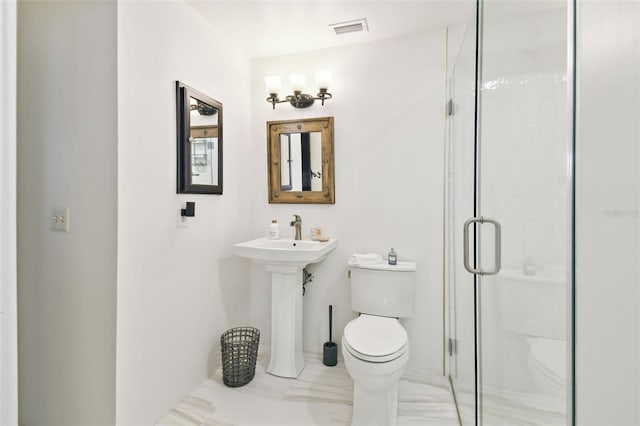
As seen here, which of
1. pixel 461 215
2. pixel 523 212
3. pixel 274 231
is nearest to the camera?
pixel 523 212

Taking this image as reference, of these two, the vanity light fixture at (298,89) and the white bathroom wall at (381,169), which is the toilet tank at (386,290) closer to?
the white bathroom wall at (381,169)

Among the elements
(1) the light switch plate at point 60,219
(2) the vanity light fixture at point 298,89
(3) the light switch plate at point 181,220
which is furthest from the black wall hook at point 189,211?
(2) the vanity light fixture at point 298,89

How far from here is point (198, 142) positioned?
1.97 metres

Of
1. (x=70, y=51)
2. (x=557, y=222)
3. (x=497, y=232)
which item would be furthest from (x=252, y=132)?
(x=557, y=222)

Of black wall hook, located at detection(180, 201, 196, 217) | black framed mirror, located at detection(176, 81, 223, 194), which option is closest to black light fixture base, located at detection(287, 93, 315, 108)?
black framed mirror, located at detection(176, 81, 223, 194)

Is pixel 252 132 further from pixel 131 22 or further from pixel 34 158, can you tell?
pixel 34 158

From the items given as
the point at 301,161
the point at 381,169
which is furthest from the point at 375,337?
the point at 301,161

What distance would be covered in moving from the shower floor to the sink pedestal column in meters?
0.07

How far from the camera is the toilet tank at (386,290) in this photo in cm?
203

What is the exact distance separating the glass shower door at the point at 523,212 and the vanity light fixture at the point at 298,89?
44.8 inches

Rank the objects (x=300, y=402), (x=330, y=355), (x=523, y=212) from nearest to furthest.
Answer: (x=523, y=212) < (x=300, y=402) < (x=330, y=355)

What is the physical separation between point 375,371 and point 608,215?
4.02 feet

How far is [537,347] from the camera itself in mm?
808

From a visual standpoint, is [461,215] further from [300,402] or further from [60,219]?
[60,219]
